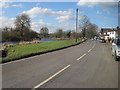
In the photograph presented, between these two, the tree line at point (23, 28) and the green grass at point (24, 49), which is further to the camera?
the tree line at point (23, 28)

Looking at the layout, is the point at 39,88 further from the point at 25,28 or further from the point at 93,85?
the point at 25,28

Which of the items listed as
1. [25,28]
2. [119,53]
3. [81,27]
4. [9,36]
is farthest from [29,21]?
[119,53]

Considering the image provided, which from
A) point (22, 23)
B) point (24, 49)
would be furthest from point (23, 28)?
point (24, 49)

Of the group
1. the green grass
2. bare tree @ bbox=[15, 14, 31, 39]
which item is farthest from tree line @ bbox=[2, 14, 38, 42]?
the green grass

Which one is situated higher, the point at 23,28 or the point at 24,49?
the point at 23,28

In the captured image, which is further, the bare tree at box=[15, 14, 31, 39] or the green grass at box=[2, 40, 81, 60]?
the bare tree at box=[15, 14, 31, 39]

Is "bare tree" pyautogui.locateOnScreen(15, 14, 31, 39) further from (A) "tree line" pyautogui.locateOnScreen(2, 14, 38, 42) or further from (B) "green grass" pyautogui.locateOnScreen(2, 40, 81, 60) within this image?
(B) "green grass" pyautogui.locateOnScreen(2, 40, 81, 60)

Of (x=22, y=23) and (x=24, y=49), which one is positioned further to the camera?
(x=22, y=23)

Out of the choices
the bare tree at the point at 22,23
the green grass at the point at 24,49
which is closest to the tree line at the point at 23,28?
the bare tree at the point at 22,23

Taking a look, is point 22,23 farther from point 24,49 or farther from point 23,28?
point 24,49

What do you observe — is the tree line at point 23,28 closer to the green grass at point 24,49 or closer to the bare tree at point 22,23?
the bare tree at point 22,23

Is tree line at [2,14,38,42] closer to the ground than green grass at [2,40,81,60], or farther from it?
farther from it

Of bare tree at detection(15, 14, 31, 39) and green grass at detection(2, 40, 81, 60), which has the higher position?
bare tree at detection(15, 14, 31, 39)

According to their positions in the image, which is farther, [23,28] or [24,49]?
[23,28]
